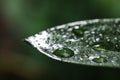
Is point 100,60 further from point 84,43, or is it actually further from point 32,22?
point 32,22

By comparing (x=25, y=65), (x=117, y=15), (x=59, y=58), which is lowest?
(x=59, y=58)

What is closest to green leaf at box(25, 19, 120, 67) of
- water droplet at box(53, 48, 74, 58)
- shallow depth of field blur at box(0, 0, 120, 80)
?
water droplet at box(53, 48, 74, 58)

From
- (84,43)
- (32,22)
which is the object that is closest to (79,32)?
(84,43)

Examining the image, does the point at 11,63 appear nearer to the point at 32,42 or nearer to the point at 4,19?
the point at 4,19

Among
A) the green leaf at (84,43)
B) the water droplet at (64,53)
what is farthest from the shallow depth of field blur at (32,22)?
the water droplet at (64,53)

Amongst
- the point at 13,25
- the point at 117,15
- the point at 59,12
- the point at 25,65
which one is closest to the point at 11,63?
the point at 25,65

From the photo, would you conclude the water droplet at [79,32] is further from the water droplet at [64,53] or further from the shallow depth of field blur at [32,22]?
the shallow depth of field blur at [32,22]
